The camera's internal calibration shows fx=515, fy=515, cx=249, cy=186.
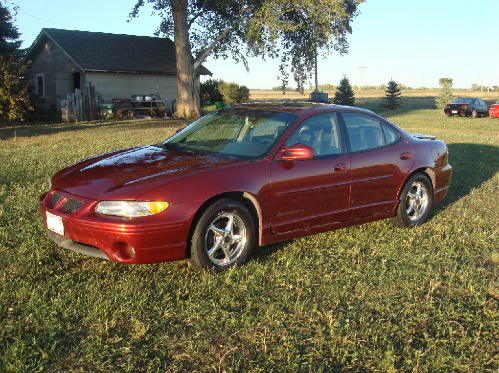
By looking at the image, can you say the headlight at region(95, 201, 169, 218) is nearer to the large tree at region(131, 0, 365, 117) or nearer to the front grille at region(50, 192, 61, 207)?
the front grille at region(50, 192, 61, 207)

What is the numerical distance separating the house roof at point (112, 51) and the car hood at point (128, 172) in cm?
2335

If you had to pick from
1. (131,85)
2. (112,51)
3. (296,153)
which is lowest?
(296,153)

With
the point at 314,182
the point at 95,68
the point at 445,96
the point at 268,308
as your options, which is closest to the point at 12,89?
the point at 95,68

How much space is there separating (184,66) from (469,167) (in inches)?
763

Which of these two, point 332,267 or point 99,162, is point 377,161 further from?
point 99,162

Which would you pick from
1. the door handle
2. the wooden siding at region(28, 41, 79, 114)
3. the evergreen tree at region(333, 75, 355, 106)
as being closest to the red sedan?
the door handle

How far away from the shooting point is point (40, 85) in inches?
1185

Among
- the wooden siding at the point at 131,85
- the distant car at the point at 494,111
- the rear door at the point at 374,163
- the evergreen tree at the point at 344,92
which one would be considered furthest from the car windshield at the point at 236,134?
the evergreen tree at the point at 344,92

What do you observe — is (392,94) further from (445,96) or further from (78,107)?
(78,107)

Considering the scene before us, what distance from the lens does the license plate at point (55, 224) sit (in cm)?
436

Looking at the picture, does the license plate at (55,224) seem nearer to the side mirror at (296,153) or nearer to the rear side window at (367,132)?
the side mirror at (296,153)

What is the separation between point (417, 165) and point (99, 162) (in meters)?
3.74

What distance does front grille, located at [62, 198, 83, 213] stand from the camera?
4281 mm

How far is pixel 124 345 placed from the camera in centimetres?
327
